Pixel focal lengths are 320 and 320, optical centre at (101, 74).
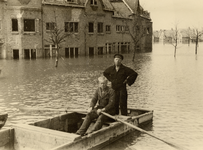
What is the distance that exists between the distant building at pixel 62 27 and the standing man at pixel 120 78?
30059 mm

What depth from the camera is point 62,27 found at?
140 ft

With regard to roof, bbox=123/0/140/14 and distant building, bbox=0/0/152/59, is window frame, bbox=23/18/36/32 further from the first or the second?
roof, bbox=123/0/140/14

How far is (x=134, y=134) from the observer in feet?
33.6

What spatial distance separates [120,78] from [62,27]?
33.8 metres

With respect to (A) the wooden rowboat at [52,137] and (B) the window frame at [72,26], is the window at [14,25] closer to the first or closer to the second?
(B) the window frame at [72,26]

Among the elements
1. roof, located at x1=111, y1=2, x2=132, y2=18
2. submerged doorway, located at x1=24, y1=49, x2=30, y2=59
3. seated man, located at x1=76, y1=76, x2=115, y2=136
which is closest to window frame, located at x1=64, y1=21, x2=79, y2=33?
submerged doorway, located at x1=24, y1=49, x2=30, y2=59

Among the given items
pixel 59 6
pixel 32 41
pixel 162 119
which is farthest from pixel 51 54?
pixel 162 119

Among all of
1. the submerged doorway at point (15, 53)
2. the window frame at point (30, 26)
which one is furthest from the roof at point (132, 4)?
the submerged doorway at point (15, 53)

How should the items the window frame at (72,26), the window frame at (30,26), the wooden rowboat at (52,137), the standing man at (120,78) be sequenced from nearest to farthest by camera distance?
the wooden rowboat at (52,137), the standing man at (120,78), the window frame at (30,26), the window frame at (72,26)

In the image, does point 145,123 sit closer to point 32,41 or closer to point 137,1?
point 32,41

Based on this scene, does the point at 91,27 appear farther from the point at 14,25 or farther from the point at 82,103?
the point at 82,103

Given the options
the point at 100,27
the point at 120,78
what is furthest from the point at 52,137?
the point at 100,27

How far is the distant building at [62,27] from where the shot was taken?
129ft

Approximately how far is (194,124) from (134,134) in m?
2.44
